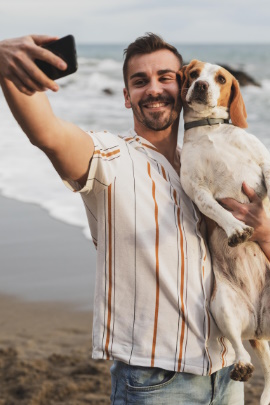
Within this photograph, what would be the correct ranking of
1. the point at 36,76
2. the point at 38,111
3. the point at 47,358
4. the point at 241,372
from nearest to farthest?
the point at 36,76
the point at 38,111
the point at 241,372
the point at 47,358

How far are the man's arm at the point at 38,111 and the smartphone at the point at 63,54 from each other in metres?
0.02

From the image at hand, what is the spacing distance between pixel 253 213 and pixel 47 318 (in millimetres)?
2422

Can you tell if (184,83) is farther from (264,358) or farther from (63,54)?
(63,54)

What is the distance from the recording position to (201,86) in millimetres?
2664

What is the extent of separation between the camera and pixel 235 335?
2.29 m

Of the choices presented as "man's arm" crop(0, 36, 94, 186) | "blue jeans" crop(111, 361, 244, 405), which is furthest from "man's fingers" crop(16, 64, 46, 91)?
"blue jeans" crop(111, 361, 244, 405)

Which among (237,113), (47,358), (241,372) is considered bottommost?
(47,358)

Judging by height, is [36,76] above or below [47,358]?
above

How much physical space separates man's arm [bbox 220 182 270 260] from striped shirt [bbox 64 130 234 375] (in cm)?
38

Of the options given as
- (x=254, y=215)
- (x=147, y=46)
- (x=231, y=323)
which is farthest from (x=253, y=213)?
(x=147, y=46)

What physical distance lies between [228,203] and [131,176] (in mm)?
579

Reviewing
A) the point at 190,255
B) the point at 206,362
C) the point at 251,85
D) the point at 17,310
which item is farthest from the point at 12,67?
the point at 251,85

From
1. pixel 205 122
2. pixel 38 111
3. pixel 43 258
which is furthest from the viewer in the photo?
pixel 43 258

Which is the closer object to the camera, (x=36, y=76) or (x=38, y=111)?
(x=36, y=76)
